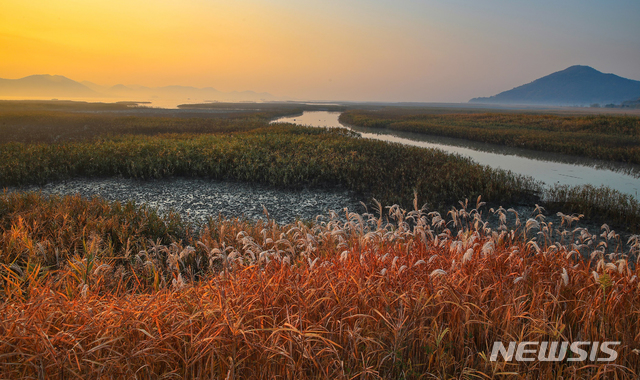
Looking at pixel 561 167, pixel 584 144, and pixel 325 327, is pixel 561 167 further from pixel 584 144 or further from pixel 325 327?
pixel 325 327

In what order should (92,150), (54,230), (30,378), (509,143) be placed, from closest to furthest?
1. (30,378)
2. (54,230)
3. (92,150)
4. (509,143)

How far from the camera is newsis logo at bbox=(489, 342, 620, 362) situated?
2.47 m

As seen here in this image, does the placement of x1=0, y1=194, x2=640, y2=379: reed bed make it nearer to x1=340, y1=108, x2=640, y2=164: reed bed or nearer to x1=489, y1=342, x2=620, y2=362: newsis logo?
x1=489, y1=342, x2=620, y2=362: newsis logo

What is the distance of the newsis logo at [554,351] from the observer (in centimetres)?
247

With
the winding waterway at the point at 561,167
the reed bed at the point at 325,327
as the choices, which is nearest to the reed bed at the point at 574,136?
the winding waterway at the point at 561,167

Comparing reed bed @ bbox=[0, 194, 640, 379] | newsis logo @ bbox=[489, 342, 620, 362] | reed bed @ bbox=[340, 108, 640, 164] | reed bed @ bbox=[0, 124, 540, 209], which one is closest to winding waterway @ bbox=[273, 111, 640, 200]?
reed bed @ bbox=[340, 108, 640, 164]

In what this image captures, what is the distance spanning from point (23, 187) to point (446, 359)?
48.0 ft

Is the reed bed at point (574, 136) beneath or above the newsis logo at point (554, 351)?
above

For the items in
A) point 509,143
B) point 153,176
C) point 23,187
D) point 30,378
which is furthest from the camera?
point 509,143

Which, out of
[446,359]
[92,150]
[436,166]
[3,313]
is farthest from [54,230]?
[436,166]

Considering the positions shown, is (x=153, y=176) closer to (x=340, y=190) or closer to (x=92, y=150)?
(x=92, y=150)

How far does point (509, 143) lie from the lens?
25.2 m

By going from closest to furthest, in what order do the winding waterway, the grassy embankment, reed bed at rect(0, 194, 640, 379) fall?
reed bed at rect(0, 194, 640, 379), the grassy embankment, the winding waterway

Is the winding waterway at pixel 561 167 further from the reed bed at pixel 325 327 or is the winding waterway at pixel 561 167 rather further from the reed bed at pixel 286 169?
the reed bed at pixel 325 327
